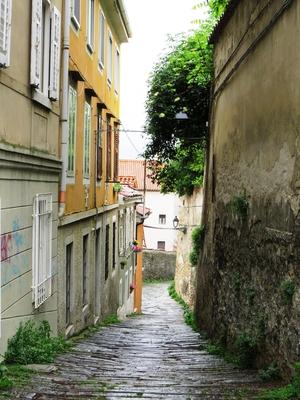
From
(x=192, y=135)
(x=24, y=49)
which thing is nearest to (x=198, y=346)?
(x=24, y=49)

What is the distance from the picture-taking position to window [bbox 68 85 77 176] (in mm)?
11984

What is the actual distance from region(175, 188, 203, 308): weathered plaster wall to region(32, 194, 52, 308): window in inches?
470

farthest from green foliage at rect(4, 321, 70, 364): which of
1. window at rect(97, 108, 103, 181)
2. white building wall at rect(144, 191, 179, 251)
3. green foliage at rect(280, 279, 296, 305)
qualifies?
white building wall at rect(144, 191, 179, 251)

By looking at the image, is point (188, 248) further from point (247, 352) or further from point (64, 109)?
point (247, 352)

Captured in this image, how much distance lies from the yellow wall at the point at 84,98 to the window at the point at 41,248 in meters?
2.01

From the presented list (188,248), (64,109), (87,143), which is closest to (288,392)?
(64,109)

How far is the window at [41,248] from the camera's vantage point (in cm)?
873

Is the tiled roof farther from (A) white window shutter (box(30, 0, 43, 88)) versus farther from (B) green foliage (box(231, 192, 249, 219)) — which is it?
(A) white window shutter (box(30, 0, 43, 88))

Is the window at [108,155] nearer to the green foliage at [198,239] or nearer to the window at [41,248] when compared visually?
the green foliage at [198,239]

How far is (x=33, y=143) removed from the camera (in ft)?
28.9

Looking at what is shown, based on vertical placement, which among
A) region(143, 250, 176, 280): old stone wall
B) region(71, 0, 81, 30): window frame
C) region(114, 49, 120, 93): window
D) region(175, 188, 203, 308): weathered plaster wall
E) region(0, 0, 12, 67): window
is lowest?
region(143, 250, 176, 280): old stone wall

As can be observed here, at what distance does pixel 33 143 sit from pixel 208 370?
388 centimetres

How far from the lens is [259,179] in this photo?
892 centimetres

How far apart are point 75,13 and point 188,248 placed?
15.2 m
